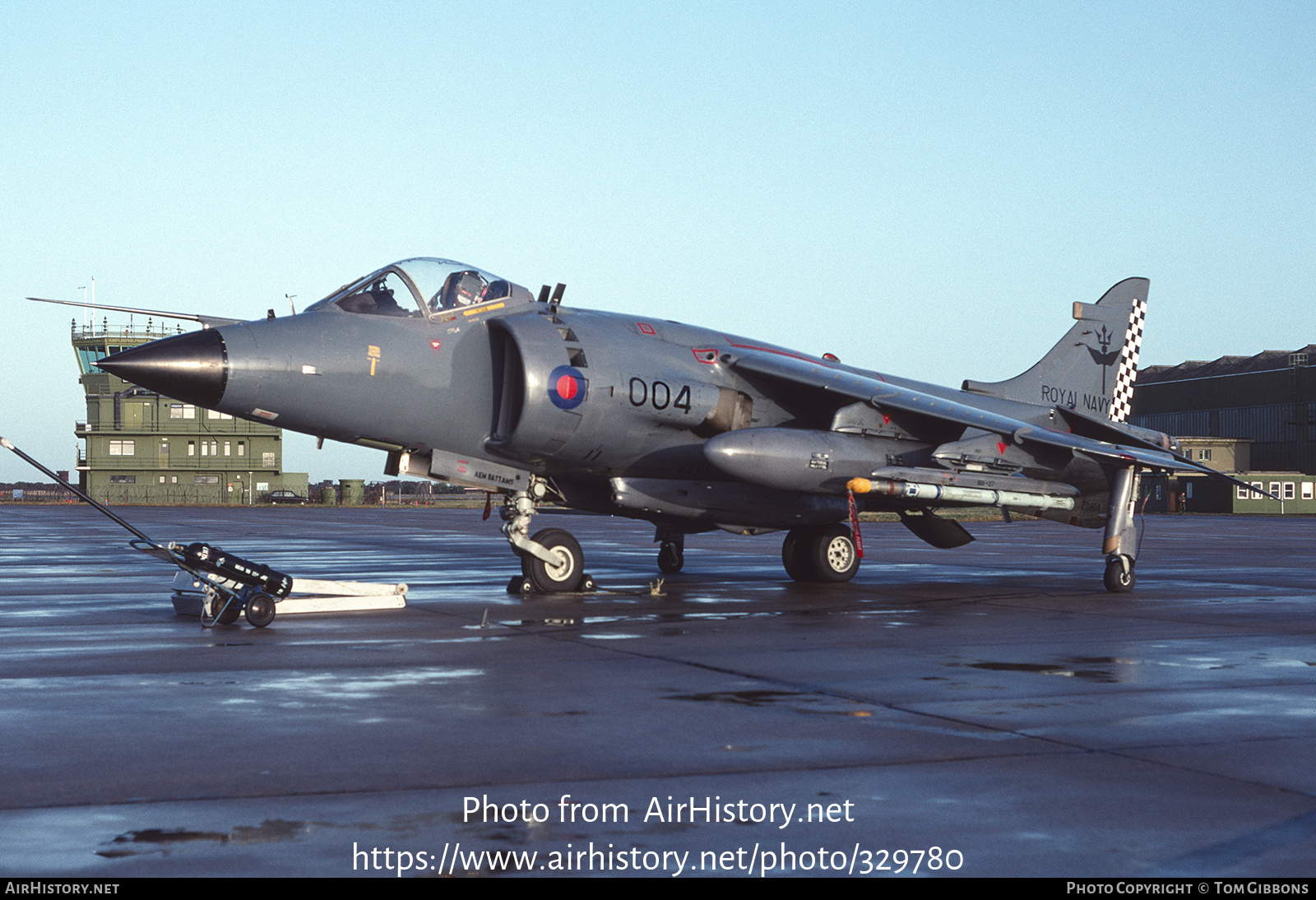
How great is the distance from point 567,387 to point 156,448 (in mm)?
69503

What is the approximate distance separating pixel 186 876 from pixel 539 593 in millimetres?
9431

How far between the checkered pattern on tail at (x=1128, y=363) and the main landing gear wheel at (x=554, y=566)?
988cm

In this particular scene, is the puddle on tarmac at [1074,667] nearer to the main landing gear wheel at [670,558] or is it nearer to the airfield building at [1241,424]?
the main landing gear wheel at [670,558]

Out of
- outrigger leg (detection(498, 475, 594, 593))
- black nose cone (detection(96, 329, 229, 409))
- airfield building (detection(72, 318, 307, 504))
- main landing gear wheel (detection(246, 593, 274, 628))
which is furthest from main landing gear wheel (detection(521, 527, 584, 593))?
airfield building (detection(72, 318, 307, 504))

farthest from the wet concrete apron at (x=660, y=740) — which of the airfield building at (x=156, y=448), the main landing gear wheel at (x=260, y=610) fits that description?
the airfield building at (x=156, y=448)

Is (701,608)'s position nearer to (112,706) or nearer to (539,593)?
(539,593)

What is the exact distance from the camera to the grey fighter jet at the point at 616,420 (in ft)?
36.4

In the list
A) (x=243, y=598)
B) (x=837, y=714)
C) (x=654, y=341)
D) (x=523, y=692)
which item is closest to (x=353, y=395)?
(x=243, y=598)

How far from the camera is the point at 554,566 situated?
41.5 feet

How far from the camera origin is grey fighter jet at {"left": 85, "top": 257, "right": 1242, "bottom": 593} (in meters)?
11.1

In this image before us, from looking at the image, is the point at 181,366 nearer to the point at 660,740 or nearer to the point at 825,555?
the point at 660,740

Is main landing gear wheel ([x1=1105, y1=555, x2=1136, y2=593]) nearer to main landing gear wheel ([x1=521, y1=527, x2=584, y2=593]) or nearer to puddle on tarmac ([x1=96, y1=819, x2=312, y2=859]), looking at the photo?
main landing gear wheel ([x1=521, y1=527, x2=584, y2=593])

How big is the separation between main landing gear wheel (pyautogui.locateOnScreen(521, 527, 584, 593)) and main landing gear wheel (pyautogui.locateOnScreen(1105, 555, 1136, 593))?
251 inches

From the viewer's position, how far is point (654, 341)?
13.3 m
